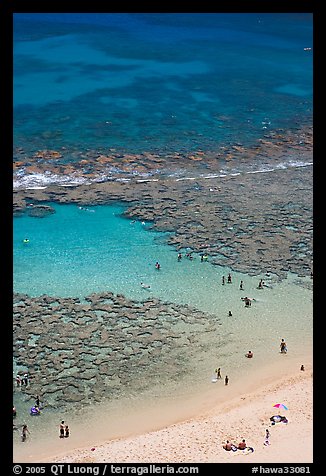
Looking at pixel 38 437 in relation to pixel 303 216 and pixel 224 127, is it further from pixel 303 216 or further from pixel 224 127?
pixel 224 127

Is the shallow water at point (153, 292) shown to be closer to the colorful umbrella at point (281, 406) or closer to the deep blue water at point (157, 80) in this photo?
the colorful umbrella at point (281, 406)

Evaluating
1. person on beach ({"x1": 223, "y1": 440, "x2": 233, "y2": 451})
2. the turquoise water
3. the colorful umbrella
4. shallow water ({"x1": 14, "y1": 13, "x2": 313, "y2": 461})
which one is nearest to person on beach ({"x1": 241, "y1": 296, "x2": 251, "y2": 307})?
shallow water ({"x1": 14, "y1": 13, "x2": 313, "y2": 461})

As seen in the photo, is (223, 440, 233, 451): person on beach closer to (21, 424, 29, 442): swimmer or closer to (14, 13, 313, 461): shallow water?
(14, 13, 313, 461): shallow water

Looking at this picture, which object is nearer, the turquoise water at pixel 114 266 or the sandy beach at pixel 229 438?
the sandy beach at pixel 229 438

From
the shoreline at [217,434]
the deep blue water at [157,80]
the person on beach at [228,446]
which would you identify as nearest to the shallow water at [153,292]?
the shoreline at [217,434]

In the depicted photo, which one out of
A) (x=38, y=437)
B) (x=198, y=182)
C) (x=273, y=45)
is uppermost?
(x=273, y=45)
